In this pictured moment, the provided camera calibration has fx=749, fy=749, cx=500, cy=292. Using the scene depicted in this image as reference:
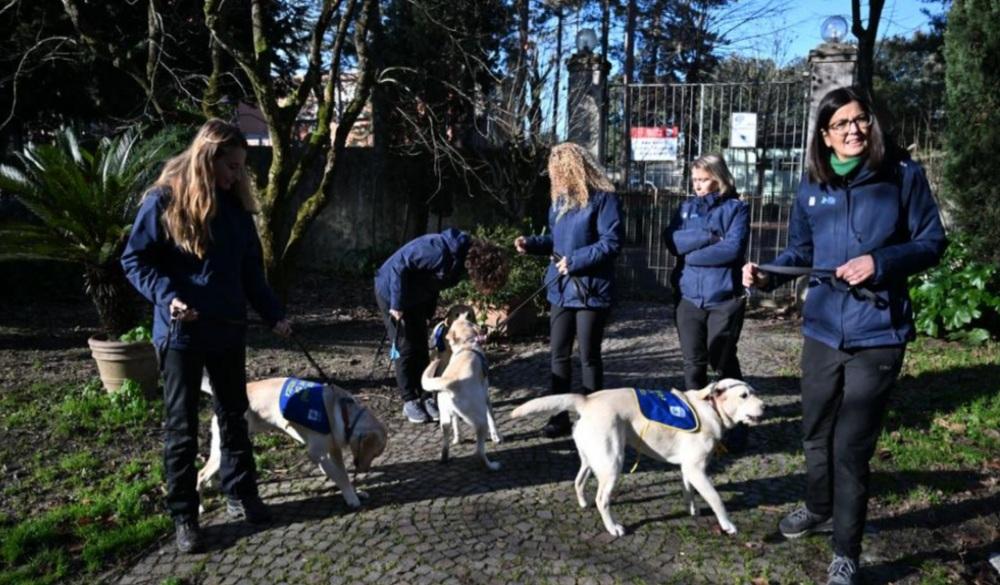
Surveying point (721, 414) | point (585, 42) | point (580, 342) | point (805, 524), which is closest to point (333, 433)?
point (580, 342)

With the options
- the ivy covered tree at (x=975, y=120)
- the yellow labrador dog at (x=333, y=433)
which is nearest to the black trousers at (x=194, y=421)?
the yellow labrador dog at (x=333, y=433)

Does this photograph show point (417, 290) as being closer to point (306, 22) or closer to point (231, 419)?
point (231, 419)

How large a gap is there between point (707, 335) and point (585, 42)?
25.7ft

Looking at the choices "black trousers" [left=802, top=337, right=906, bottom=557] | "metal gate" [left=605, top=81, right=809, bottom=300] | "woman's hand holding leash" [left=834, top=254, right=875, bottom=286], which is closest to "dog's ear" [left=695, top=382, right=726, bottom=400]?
"black trousers" [left=802, top=337, right=906, bottom=557]

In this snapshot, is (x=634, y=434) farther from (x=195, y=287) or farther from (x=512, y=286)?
(x=512, y=286)

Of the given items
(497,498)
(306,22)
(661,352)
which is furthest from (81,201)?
(306,22)

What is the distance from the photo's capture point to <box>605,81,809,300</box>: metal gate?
11016 millimetres

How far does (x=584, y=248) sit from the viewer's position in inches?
205

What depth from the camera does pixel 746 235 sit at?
5.02m

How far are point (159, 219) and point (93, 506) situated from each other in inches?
78.5

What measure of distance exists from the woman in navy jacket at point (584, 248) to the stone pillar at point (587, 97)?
6.31 meters

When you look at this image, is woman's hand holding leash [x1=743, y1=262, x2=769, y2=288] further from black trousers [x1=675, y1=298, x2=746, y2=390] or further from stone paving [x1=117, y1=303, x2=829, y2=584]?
stone paving [x1=117, y1=303, x2=829, y2=584]

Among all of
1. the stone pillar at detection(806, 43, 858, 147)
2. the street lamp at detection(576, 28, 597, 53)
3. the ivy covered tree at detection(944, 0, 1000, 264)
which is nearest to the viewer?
the ivy covered tree at detection(944, 0, 1000, 264)

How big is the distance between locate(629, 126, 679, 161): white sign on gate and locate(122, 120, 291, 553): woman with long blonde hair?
8597mm
